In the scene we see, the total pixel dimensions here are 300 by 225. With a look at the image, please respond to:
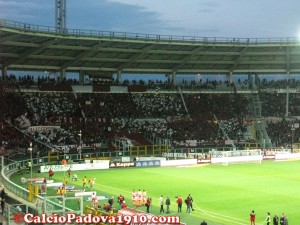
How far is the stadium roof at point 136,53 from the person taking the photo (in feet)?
207

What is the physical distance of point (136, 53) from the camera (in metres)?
75.5

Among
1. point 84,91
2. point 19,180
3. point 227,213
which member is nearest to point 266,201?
point 227,213

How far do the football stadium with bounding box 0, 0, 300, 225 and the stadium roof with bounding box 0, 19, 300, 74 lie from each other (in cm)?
16

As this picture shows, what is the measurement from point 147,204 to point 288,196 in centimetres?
1277

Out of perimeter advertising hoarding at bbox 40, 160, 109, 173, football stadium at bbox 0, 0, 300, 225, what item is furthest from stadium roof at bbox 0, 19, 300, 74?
perimeter advertising hoarding at bbox 40, 160, 109, 173

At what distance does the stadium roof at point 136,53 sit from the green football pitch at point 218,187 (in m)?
16.8

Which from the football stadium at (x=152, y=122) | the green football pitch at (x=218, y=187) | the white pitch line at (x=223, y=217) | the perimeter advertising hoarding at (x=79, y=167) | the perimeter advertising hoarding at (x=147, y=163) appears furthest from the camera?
Answer: the perimeter advertising hoarding at (x=147, y=163)

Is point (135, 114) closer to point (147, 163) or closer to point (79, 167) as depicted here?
point (147, 163)

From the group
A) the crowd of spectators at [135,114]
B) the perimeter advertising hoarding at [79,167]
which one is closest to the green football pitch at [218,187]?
the perimeter advertising hoarding at [79,167]

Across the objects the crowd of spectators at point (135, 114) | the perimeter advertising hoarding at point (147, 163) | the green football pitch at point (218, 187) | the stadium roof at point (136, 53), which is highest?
the stadium roof at point (136, 53)

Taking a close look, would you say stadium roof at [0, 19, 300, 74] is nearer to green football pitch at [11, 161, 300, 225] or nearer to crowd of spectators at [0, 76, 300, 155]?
crowd of spectators at [0, 76, 300, 155]

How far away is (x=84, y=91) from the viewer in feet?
258

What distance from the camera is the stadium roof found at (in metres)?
63.2

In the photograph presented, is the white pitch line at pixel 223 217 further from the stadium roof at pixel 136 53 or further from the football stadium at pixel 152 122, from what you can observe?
the stadium roof at pixel 136 53
